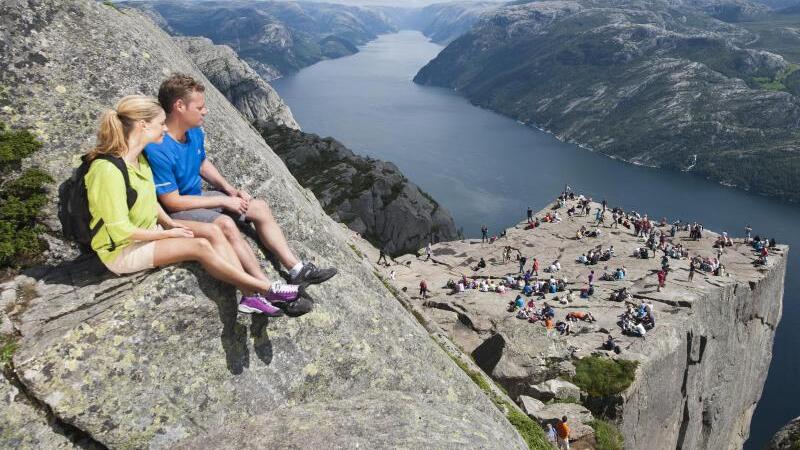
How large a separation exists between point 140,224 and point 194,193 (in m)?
1.68

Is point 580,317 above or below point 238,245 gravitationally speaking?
below

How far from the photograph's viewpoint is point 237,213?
9.89 metres

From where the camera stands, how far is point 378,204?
98875 millimetres

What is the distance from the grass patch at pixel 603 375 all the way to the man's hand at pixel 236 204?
2764 centimetres

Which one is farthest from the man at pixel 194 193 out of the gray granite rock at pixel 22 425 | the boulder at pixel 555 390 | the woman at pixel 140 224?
the boulder at pixel 555 390

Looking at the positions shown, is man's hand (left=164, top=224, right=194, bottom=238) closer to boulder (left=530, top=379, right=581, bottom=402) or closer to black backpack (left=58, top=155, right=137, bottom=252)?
black backpack (left=58, top=155, right=137, bottom=252)

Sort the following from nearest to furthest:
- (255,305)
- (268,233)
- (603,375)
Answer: (255,305) → (268,233) → (603,375)

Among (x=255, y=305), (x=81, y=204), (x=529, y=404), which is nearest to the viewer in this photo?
(x=81, y=204)

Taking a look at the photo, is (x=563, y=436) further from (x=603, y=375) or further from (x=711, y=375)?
(x=711, y=375)

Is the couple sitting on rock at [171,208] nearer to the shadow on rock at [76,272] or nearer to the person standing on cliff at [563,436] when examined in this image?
the shadow on rock at [76,272]

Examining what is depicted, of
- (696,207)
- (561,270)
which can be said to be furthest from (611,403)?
(696,207)

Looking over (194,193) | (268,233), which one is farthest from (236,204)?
(194,193)

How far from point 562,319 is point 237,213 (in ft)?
124

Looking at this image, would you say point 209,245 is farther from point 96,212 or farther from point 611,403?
point 611,403
